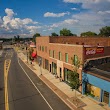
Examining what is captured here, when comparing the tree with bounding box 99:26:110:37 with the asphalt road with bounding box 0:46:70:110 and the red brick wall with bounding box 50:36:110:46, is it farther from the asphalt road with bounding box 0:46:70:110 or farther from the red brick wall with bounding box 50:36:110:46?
the asphalt road with bounding box 0:46:70:110

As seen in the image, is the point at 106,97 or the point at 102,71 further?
the point at 102,71

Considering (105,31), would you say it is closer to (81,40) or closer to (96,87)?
(81,40)

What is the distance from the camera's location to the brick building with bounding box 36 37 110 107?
1066 inches

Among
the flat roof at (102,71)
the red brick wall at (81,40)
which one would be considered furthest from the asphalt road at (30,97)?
the red brick wall at (81,40)

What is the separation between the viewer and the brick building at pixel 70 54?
88.8ft

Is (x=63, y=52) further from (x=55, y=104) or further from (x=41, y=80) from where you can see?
(x=55, y=104)

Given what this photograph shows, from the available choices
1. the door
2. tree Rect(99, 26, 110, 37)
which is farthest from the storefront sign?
tree Rect(99, 26, 110, 37)

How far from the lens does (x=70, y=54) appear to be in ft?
101

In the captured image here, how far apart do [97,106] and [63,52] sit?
14.7m

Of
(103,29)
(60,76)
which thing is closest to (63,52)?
(60,76)

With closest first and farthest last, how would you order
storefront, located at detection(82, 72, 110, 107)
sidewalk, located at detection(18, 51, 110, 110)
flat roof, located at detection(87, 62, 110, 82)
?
sidewalk, located at detection(18, 51, 110, 110), storefront, located at detection(82, 72, 110, 107), flat roof, located at detection(87, 62, 110, 82)

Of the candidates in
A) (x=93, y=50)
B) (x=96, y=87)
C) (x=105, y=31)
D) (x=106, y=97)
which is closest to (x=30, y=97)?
(x=96, y=87)

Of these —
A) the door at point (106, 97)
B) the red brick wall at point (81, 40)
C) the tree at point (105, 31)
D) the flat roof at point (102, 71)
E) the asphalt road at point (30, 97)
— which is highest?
the tree at point (105, 31)

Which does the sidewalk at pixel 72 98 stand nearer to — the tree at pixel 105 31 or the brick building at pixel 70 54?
the brick building at pixel 70 54
